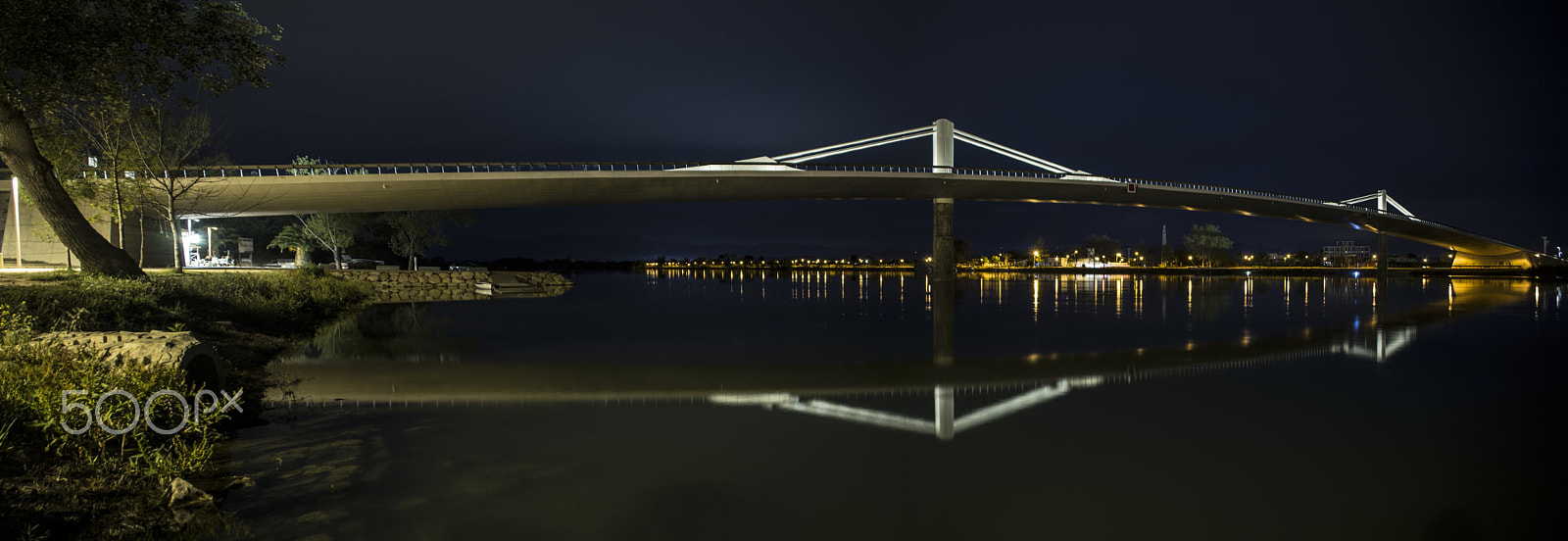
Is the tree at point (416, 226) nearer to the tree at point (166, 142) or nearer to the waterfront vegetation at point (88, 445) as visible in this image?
the tree at point (166, 142)

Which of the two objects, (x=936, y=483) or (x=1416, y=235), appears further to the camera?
(x=1416, y=235)

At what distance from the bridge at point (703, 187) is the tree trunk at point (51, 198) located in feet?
76.8

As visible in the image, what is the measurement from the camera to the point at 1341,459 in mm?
5656

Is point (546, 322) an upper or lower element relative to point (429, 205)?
lower

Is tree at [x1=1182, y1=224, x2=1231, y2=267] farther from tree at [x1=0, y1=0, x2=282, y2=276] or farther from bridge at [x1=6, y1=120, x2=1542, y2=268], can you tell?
tree at [x1=0, y1=0, x2=282, y2=276]

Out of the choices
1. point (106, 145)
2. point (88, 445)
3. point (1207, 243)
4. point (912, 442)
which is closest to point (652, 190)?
point (106, 145)

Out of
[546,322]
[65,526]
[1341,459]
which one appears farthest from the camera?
[546,322]

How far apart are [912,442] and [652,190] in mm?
44226

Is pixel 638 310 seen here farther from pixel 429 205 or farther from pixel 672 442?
pixel 429 205

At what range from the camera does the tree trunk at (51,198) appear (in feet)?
40.4

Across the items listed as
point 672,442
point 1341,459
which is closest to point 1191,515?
point 1341,459

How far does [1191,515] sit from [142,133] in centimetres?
3070

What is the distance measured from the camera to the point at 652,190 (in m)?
48.3

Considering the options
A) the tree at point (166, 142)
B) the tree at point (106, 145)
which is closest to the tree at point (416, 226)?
the tree at point (166, 142)
